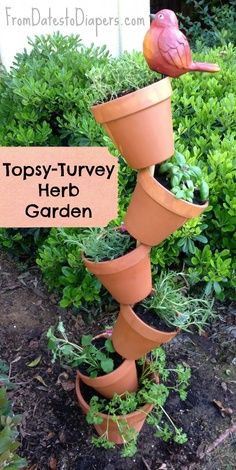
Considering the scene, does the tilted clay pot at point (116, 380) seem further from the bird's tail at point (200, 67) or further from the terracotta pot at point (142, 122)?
the bird's tail at point (200, 67)

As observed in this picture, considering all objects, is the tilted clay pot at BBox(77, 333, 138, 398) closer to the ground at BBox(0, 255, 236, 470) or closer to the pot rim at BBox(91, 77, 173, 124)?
the ground at BBox(0, 255, 236, 470)

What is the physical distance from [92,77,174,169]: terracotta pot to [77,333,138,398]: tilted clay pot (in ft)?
2.23

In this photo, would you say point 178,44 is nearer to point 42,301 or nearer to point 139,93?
point 139,93

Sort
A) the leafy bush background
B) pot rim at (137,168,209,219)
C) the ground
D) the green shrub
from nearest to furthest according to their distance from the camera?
pot rim at (137,168,209,219) → the ground → the leafy bush background → the green shrub

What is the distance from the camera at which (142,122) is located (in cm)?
108

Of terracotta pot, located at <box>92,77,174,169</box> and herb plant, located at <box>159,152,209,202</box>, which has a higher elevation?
terracotta pot, located at <box>92,77,174,169</box>

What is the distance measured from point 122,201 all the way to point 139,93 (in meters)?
0.93

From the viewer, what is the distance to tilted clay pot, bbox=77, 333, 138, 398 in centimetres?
155

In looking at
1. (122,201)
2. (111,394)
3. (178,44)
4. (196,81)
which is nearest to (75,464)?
(111,394)

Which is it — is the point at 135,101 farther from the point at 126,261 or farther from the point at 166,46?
the point at 126,261

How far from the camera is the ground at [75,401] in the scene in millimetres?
1673

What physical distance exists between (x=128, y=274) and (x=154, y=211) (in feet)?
0.66

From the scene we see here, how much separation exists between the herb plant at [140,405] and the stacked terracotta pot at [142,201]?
170 millimetres

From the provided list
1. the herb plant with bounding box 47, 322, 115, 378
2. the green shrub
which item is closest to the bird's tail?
the herb plant with bounding box 47, 322, 115, 378
